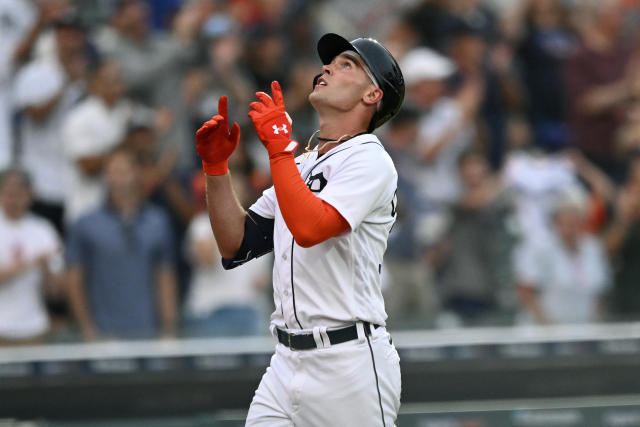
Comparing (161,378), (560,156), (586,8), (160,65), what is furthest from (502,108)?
(161,378)

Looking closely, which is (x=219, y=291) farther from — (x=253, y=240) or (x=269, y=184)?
(x=253, y=240)

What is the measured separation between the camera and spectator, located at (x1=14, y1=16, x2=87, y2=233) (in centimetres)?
659

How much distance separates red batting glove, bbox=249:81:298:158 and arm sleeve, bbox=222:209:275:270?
50cm

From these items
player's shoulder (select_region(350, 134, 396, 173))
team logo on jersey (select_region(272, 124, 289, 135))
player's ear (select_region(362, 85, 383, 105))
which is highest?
player's ear (select_region(362, 85, 383, 105))

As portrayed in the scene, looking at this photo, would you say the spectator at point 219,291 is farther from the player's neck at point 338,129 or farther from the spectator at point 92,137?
the player's neck at point 338,129

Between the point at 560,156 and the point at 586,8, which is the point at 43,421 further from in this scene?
the point at 586,8

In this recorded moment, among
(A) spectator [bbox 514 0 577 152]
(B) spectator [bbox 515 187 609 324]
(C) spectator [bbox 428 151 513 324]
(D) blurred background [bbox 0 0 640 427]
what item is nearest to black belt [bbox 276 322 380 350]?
(D) blurred background [bbox 0 0 640 427]

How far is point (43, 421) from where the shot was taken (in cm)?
557

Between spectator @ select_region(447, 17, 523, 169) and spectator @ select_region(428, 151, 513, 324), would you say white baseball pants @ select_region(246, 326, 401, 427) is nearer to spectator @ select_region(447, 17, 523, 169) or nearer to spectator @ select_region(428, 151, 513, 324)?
spectator @ select_region(428, 151, 513, 324)

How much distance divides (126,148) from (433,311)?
212 centimetres

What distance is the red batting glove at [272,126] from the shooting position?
3158mm

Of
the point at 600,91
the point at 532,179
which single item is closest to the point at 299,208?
the point at 532,179

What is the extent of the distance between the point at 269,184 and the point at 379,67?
3091 millimetres

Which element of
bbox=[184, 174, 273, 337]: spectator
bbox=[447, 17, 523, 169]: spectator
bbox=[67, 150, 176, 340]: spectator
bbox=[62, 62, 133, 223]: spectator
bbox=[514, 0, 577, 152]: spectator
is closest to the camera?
bbox=[67, 150, 176, 340]: spectator
